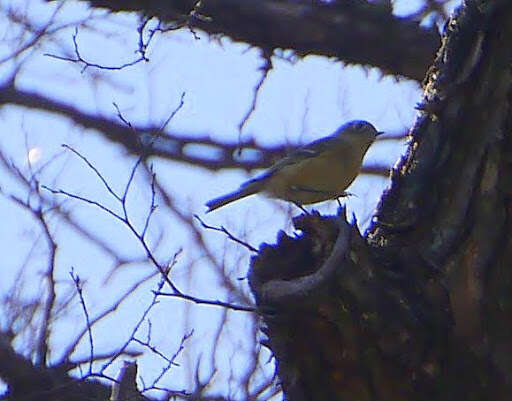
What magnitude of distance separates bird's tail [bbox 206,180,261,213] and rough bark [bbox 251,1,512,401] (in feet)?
8.99

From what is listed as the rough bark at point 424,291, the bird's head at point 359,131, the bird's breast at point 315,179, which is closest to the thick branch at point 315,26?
the bird's breast at point 315,179

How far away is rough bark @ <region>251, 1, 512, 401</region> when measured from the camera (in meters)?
2.25

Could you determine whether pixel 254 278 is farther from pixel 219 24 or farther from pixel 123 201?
pixel 219 24

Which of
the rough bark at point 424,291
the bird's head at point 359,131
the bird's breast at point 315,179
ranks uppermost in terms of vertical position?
the bird's head at point 359,131

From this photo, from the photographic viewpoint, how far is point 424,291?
234 centimetres

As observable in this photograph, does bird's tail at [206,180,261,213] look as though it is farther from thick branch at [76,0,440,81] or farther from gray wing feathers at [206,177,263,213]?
thick branch at [76,0,440,81]

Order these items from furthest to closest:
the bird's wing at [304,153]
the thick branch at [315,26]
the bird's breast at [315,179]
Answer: the bird's wing at [304,153], the bird's breast at [315,179], the thick branch at [315,26]

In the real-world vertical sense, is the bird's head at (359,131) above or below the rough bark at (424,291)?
above

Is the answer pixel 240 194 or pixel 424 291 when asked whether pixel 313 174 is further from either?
pixel 424 291

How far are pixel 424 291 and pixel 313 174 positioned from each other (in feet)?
8.92

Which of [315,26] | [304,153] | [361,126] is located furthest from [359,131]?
[315,26]

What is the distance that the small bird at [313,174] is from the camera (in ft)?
16.3

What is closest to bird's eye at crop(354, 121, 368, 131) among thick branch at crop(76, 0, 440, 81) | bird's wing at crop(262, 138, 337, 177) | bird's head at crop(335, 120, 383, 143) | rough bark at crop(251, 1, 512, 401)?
bird's head at crop(335, 120, 383, 143)

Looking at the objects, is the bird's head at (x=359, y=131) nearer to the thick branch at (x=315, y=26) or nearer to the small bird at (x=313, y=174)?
the small bird at (x=313, y=174)
